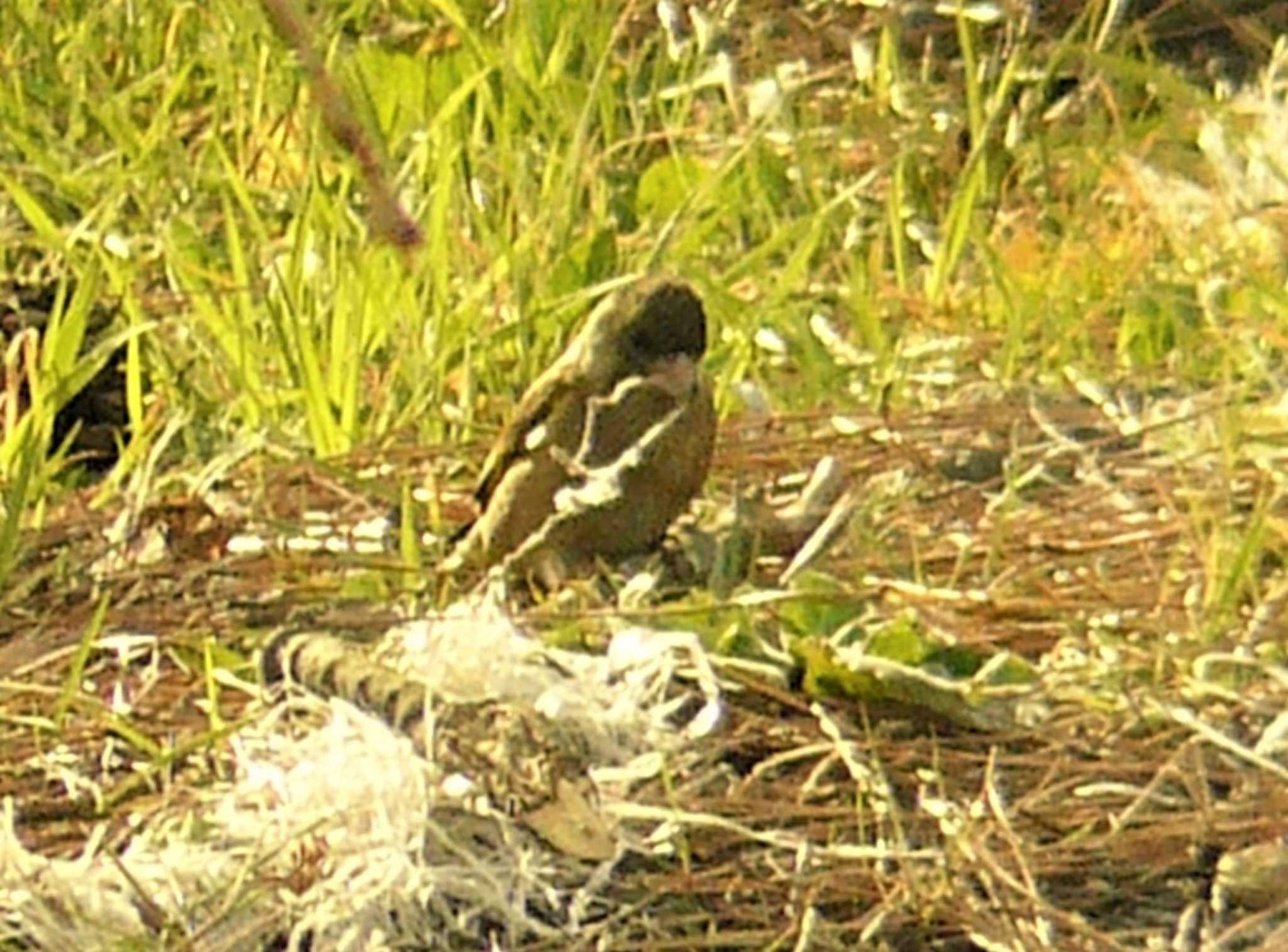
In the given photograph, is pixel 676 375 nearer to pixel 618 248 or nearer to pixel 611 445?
pixel 611 445

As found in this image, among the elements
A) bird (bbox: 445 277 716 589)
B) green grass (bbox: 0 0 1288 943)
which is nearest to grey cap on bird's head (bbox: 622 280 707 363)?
bird (bbox: 445 277 716 589)

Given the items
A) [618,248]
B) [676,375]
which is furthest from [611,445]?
[618,248]

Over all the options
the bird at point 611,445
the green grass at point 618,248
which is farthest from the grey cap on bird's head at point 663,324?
the green grass at point 618,248

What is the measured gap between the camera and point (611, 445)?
8.48 feet

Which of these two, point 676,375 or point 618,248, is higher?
point 676,375

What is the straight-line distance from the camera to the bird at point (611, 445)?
2566 mm

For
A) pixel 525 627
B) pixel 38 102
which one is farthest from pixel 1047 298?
pixel 38 102

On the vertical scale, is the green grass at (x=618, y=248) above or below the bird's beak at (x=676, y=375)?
below

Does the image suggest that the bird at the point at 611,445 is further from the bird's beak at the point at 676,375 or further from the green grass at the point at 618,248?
the green grass at the point at 618,248

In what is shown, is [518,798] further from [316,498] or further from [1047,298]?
[1047,298]

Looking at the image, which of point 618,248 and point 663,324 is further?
point 618,248

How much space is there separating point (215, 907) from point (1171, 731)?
0.74 meters

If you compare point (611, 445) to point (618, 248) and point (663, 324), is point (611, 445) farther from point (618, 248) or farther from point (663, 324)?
point (618, 248)

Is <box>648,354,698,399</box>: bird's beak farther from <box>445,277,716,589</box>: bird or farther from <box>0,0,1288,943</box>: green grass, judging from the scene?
<box>0,0,1288,943</box>: green grass
